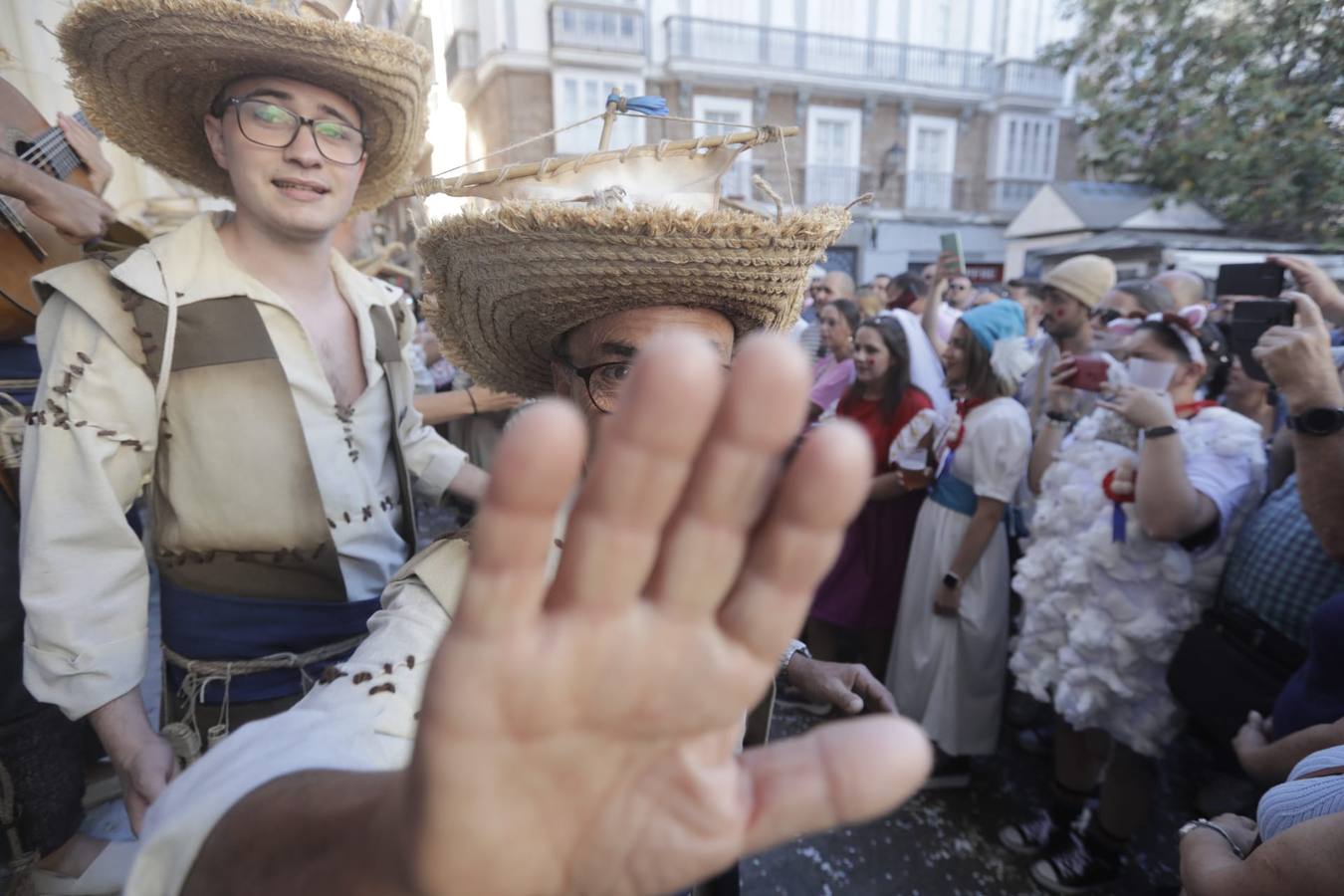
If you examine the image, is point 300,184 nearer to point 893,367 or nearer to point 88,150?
point 88,150

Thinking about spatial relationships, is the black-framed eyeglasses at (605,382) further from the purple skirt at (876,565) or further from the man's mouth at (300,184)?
the purple skirt at (876,565)

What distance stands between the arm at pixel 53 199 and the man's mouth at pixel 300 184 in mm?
493

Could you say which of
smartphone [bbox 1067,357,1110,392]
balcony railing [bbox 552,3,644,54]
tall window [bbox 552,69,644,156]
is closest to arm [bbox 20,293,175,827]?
smartphone [bbox 1067,357,1110,392]

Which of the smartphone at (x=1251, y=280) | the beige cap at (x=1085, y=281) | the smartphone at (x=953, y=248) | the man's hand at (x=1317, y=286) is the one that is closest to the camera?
the man's hand at (x=1317, y=286)

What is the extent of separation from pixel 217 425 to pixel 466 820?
56.4 inches

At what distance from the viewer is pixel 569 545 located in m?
0.50

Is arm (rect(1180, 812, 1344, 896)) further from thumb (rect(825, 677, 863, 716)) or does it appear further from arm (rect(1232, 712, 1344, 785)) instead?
thumb (rect(825, 677, 863, 716))

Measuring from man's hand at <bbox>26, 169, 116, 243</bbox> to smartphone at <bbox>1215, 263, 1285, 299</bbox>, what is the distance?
147 inches

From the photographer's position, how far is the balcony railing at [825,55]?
15.8 metres

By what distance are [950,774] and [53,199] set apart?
12.1 feet

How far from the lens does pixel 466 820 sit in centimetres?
48

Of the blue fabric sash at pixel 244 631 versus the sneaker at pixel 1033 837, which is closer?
the blue fabric sash at pixel 244 631

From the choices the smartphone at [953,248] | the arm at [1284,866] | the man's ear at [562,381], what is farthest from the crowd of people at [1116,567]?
the man's ear at [562,381]

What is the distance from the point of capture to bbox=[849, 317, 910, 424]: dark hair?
3.37 metres
